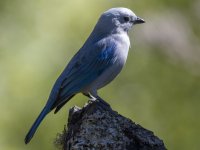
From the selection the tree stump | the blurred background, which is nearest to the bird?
the blurred background

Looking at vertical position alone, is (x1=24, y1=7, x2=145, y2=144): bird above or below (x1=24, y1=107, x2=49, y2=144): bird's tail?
above

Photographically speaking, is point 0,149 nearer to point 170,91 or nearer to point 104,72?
point 104,72

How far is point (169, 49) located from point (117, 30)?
1922mm

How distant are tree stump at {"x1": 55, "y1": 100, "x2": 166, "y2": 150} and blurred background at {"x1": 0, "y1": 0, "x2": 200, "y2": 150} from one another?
5.32 feet

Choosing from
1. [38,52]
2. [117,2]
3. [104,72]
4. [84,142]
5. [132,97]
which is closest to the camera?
[84,142]

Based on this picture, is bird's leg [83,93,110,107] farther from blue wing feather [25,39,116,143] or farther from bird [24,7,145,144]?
blue wing feather [25,39,116,143]

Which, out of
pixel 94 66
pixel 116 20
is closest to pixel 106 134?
pixel 94 66

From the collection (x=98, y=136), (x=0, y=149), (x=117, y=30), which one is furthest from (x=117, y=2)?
(x=98, y=136)

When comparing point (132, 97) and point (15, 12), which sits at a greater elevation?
point (15, 12)

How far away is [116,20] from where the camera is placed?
892 cm

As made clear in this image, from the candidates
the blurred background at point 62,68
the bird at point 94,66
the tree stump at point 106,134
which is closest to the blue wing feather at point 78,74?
the bird at point 94,66

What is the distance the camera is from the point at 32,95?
29.2 feet

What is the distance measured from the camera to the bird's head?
8.84 meters

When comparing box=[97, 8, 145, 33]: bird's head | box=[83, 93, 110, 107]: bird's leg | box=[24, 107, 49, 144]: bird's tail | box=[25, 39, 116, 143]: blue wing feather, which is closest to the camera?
box=[83, 93, 110, 107]: bird's leg
